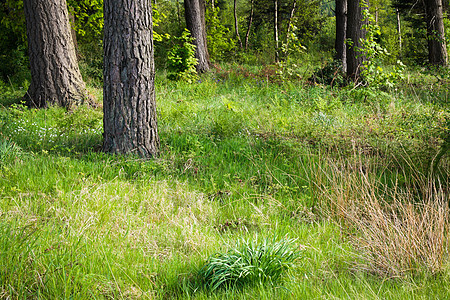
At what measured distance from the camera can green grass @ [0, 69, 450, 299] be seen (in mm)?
2447

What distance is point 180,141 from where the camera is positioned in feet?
18.6

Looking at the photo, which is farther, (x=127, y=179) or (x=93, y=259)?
(x=127, y=179)

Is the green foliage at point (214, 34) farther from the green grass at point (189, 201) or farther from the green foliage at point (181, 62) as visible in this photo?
the green grass at point (189, 201)

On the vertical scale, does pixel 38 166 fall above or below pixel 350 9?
below

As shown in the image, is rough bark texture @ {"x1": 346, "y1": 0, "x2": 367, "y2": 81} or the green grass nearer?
the green grass

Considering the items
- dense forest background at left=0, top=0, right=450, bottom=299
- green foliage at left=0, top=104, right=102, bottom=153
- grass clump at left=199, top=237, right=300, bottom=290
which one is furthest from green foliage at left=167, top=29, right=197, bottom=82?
grass clump at left=199, top=237, right=300, bottom=290

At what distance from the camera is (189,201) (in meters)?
3.93

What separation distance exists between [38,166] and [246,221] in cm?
260

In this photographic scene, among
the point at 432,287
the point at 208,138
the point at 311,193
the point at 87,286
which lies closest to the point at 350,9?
the point at 208,138

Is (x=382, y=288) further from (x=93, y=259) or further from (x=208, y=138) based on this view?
(x=208, y=138)

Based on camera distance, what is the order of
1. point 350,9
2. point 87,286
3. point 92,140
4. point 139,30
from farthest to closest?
point 350,9, point 92,140, point 139,30, point 87,286

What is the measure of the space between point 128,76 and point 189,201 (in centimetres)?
197

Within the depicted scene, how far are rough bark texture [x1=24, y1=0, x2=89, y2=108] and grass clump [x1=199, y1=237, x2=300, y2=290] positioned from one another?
21.2 feet

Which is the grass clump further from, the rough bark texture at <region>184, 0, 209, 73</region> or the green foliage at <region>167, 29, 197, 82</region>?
the rough bark texture at <region>184, 0, 209, 73</region>
